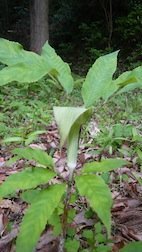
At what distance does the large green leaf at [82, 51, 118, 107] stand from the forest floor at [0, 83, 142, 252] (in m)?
0.27

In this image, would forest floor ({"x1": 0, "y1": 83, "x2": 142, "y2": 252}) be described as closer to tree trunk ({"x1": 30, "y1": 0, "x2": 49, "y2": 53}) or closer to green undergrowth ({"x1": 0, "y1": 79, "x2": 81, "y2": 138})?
green undergrowth ({"x1": 0, "y1": 79, "x2": 81, "y2": 138})

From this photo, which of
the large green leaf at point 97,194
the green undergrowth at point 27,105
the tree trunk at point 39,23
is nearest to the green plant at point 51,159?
the large green leaf at point 97,194

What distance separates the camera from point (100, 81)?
1.54 metres

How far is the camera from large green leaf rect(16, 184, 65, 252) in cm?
125

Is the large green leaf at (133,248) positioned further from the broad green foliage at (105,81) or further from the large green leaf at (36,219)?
the broad green foliage at (105,81)

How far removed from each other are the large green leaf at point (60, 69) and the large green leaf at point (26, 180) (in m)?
0.31

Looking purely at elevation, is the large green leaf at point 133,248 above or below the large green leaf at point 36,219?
below

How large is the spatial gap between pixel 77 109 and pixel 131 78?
0.27 m

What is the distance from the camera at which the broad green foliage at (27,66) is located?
1441 millimetres

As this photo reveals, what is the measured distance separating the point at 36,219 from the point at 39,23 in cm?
880

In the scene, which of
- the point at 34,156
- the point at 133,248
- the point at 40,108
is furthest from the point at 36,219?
the point at 40,108

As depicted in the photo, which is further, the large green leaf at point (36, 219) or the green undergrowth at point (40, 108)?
the green undergrowth at point (40, 108)

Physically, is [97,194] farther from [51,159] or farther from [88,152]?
[88,152]

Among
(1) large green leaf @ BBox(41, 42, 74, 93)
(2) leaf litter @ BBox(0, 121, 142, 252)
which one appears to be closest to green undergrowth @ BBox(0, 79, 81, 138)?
(2) leaf litter @ BBox(0, 121, 142, 252)
